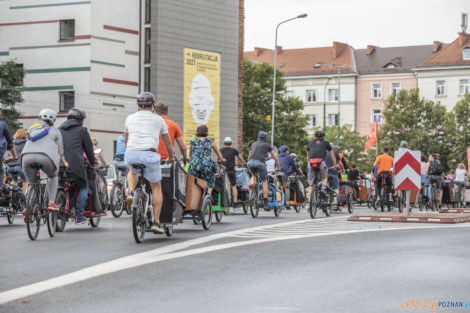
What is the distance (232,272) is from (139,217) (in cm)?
316

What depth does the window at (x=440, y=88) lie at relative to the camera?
100363mm

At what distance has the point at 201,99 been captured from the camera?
184 ft

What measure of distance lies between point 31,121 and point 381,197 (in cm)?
3110

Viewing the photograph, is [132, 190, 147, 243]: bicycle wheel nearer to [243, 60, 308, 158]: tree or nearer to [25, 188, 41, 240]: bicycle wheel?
[25, 188, 41, 240]: bicycle wheel

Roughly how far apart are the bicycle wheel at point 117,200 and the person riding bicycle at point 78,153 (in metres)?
5.14

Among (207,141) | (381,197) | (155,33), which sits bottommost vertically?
(381,197)

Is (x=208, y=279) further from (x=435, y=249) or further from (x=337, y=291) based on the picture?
(x=435, y=249)

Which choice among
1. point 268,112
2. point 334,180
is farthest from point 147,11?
point 334,180

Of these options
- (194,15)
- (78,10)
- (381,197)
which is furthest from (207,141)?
(194,15)

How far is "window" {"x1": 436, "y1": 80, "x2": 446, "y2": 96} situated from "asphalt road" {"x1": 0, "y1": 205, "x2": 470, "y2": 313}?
295ft

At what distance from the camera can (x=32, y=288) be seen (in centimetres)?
746

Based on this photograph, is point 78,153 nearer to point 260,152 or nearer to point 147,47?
point 260,152

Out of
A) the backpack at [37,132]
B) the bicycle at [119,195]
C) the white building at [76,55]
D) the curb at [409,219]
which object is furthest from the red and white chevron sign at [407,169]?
the white building at [76,55]

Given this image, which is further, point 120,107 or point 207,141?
point 120,107
